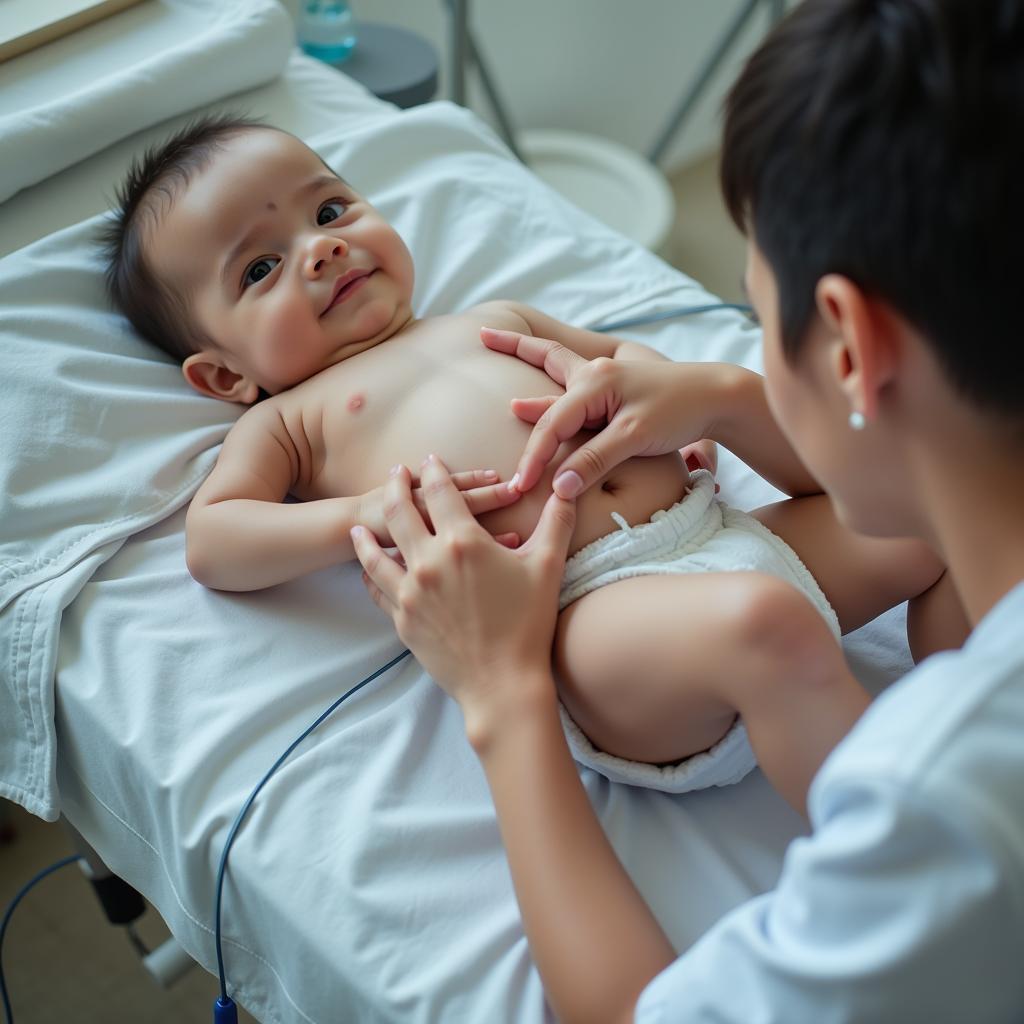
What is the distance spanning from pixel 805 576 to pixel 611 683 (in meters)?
0.24

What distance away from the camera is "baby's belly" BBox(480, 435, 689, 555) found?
3.47ft

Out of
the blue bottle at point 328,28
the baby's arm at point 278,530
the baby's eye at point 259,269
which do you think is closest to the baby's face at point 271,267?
the baby's eye at point 259,269

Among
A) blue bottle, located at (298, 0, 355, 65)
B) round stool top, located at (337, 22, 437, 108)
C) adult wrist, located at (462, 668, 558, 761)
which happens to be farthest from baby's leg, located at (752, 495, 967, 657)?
blue bottle, located at (298, 0, 355, 65)

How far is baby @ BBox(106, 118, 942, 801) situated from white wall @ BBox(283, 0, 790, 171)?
1.36m

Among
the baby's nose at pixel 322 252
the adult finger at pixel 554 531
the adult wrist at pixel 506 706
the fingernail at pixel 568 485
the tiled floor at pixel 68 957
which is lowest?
the tiled floor at pixel 68 957

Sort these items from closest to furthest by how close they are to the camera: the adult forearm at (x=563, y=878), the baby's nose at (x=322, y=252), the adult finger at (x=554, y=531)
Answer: the adult forearm at (x=563, y=878) < the adult finger at (x=554, y=531) < the baby's nose at (x=322, y=252)

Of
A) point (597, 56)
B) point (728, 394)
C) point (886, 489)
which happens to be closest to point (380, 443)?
point (728, 394)

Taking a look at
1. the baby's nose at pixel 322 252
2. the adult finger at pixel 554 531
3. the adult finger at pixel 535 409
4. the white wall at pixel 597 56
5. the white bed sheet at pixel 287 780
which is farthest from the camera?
the white wall at pixel 597 56

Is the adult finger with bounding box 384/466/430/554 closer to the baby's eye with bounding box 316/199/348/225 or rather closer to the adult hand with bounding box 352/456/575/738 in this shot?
the adult hand with bounding box 352/456/575/738

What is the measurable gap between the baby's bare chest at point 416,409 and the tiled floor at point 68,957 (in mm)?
775

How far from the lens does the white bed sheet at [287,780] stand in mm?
882

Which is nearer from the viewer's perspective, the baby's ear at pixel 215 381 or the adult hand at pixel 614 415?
the adult hand at pixel 614 415

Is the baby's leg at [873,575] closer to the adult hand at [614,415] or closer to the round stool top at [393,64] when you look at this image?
the adult hand at [614,415]

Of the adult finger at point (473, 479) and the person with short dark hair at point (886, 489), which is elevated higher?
the person with short dark hair at point (886, 489)
